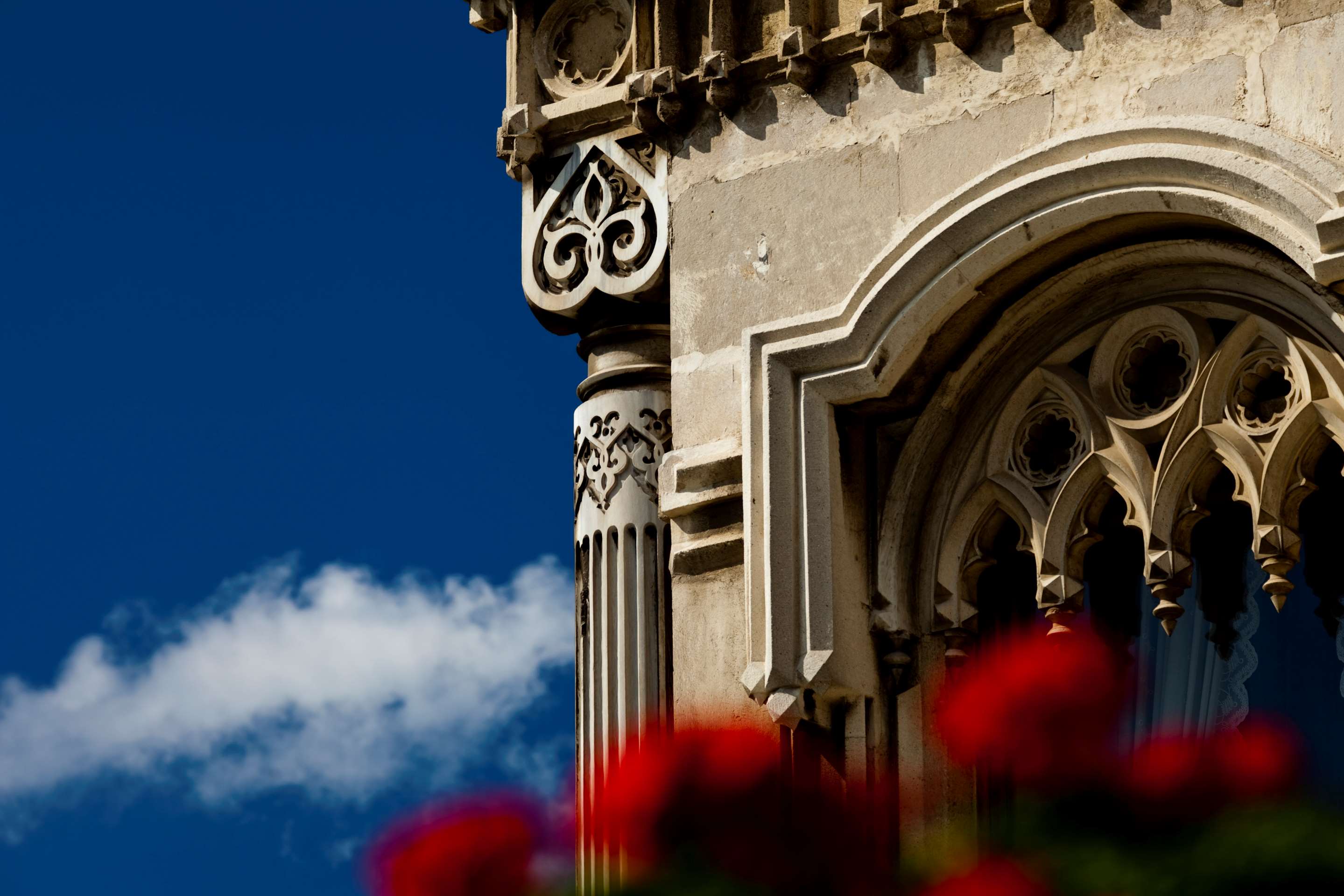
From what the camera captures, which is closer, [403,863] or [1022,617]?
[403,863]

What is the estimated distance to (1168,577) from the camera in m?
9.64

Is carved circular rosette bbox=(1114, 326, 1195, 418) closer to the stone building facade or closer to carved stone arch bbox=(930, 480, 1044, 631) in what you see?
the stone building facade

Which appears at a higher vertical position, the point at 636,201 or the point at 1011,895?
the point at 636,201

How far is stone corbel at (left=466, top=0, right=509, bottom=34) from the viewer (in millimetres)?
11844

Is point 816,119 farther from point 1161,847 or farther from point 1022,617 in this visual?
point 1161,847

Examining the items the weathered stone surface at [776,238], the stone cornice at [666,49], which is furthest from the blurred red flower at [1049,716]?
the stone cornice at [666,49]

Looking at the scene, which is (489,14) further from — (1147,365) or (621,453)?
(1147,365)

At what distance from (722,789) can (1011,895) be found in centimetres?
96

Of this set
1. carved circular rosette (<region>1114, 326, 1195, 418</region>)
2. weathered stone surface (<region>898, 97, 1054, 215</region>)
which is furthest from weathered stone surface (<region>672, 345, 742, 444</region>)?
carved circular rosette (<region>1114, 326, 1195, 418</region>)

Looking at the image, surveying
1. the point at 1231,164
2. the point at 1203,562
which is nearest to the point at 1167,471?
the point at 1203,562

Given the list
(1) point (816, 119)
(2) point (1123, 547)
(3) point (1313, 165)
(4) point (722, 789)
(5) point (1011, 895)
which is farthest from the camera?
(1) point (816, 119)

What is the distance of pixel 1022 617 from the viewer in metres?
10.2

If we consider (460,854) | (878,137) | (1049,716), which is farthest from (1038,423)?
(460,854)

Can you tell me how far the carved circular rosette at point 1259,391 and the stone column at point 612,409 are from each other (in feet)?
7.66
